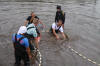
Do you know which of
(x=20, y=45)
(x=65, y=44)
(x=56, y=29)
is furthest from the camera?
(x=56, y=29)

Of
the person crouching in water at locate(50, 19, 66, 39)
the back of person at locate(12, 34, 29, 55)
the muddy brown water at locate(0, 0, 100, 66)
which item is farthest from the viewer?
the person crouching in water at locate(50, 19, 66, 39)

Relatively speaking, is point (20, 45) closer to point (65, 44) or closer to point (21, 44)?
point (21, 44)

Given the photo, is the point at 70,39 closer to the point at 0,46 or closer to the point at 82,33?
the point at 82,33

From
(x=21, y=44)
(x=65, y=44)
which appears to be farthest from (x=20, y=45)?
(x=65, y=44)

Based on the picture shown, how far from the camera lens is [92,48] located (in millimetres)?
8750

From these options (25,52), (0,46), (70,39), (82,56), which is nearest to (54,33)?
(70,39)

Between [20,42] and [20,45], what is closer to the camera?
[20,42]

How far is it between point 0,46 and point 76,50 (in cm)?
404

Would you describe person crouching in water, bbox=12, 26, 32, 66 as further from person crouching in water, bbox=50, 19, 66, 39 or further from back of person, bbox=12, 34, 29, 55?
person crouching in water, bbox=50, 19, 66, 39

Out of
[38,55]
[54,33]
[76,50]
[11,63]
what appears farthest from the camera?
[54,33]

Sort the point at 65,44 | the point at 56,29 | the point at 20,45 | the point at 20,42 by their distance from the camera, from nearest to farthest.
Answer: the point at 20,42
the point at 20,45
the point at 65,44
the point at 56,29

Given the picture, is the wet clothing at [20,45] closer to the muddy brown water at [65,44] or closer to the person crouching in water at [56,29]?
the muddy brown water at [65,44]

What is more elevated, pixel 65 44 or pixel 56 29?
pixel 56 29

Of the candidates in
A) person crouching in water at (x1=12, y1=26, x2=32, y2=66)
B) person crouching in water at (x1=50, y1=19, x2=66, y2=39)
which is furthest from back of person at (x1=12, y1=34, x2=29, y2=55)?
person crouching in water at (x1=50, y1=19, x2=66, y2=39)
